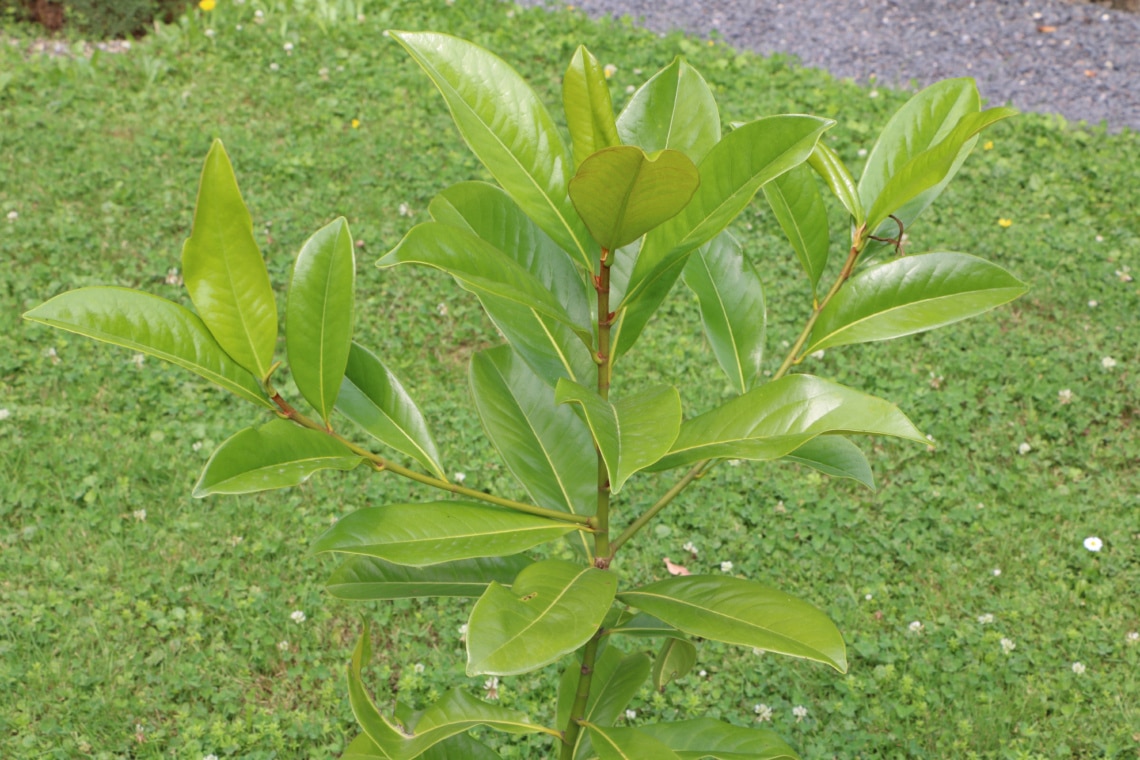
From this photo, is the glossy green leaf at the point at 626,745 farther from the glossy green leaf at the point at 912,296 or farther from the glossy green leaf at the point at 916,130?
the glossy green leaf at the point at 916,130

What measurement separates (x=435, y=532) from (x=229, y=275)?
0.42 meters

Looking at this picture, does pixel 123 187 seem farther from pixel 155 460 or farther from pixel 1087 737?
pixel 1087 737

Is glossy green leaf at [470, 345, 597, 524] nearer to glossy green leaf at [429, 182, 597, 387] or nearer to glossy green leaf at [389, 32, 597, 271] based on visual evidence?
glossy green leaf at [429, 182, 597, 387]

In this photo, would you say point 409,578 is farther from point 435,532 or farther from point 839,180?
point 839,180

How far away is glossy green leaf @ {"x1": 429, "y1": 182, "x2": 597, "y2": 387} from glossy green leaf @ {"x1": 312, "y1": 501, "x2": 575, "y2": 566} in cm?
23

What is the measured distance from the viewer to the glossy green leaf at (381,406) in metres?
1.44

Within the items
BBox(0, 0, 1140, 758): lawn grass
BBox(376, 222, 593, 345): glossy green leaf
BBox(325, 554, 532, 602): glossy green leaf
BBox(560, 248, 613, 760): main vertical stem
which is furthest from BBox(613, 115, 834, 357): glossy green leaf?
BBox(0, 0, 1140, 758): lawn grass

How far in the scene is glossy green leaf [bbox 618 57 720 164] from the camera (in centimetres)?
138

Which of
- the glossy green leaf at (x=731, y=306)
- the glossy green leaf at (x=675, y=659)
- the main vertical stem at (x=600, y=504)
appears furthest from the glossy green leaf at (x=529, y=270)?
the glossy green leaf at (x=675, y=659)

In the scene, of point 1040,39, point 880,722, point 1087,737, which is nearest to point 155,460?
point 880,722

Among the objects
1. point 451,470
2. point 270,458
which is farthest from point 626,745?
point 451,470

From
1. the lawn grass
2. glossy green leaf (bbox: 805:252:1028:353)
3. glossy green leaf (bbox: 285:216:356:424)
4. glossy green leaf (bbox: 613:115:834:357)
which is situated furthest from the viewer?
the lawn grass

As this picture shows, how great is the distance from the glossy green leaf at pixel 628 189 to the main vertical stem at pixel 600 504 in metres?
0.07

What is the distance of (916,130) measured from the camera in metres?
1.45
